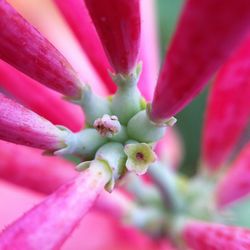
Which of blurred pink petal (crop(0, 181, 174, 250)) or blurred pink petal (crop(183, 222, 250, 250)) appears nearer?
blurred pink petal (crop(183, 222, 250, 250))

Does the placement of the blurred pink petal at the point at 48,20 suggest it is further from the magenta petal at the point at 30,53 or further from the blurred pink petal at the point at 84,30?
the magenta petal at the point at 30,53

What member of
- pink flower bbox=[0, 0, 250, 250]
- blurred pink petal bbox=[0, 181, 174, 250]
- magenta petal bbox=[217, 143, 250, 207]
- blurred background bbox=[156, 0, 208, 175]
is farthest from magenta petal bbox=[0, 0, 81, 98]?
blurred background bbox=[156, 0, 208, 175]

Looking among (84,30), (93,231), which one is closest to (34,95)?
(84,30)

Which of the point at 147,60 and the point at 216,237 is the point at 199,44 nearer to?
the point at 216,237

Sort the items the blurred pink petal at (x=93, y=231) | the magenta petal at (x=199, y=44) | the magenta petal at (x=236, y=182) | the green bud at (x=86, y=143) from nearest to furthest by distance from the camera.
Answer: the magenta petal at (x=199, y=44)
the green bud at (x=86, y=143)
the magenta petal at (x=236, y=182)
the blurred pink petal at (x=93, y=231)

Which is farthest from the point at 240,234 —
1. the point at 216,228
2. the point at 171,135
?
the point at 171,135

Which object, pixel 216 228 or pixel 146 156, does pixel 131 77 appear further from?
pixel 216 228

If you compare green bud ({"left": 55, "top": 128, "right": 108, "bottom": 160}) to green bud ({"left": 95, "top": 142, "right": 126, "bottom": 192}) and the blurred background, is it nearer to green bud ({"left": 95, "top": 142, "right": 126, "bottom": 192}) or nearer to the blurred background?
green bud ({"left": 95, "top": 142, "right": 126, "bottom": 192})

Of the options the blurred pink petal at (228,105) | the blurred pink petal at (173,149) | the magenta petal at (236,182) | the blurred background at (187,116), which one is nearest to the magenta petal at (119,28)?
the blurred pink petal at (228,105)
